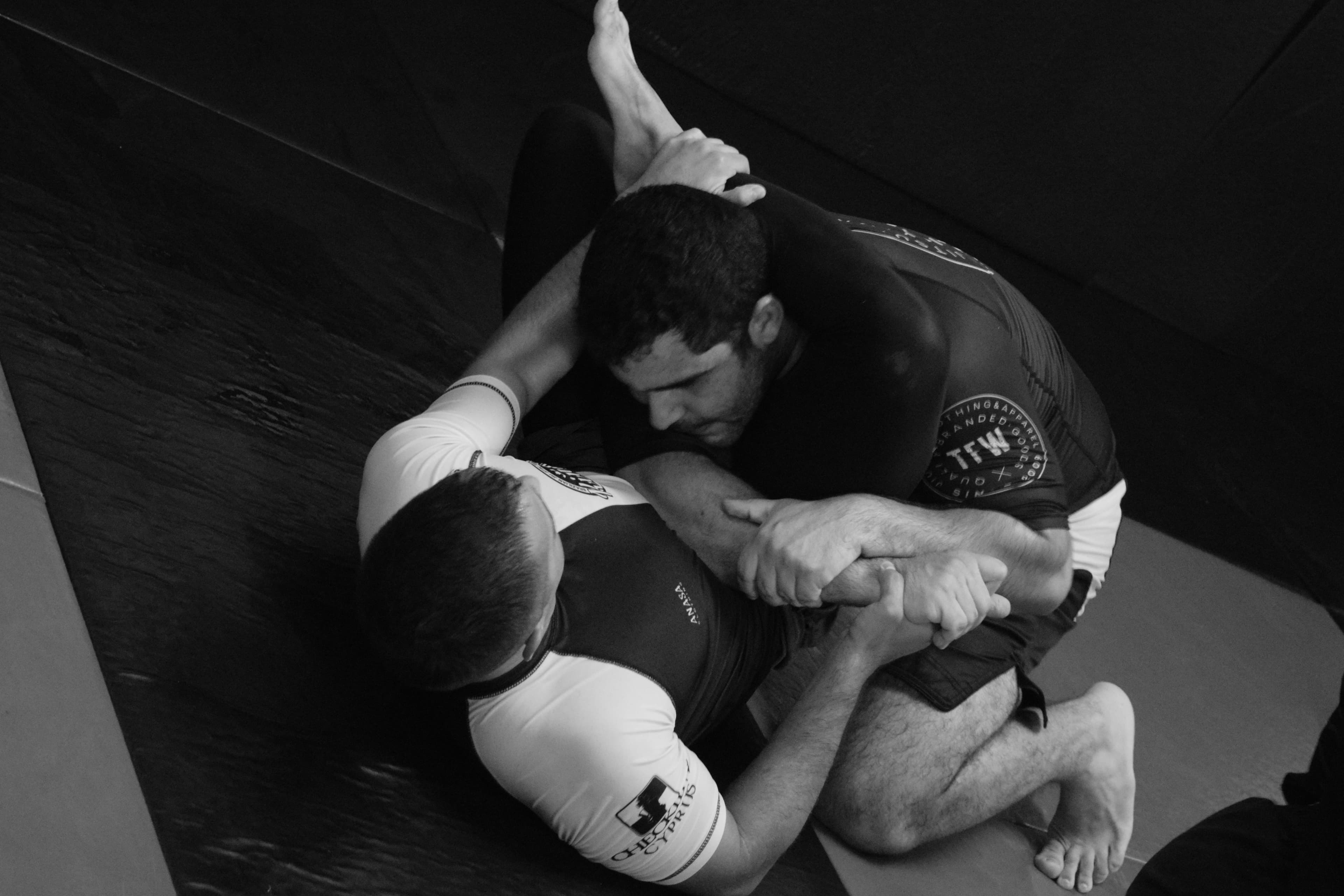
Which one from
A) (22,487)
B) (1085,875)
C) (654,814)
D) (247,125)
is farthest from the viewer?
(247,125)

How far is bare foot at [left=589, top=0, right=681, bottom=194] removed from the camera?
9.07ft

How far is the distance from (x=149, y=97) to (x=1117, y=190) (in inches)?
153

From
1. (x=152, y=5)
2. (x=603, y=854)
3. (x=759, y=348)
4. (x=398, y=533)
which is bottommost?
(x=152, y=5)

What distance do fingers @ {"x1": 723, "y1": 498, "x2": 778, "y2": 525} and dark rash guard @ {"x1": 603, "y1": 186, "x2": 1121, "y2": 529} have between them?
0.09 metres

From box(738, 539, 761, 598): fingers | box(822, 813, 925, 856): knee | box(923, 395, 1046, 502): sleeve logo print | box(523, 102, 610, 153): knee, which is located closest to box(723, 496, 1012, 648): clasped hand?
box(738, 539, 761, 598): fingers

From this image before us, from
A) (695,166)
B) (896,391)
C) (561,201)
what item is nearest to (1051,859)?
(896,391)

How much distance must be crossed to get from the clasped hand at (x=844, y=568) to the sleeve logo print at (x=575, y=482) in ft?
0.96

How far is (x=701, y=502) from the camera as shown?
242 cm

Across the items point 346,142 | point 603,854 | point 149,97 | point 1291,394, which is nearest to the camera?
point 603,854

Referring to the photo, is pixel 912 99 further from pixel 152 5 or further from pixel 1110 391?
pixel 152 5

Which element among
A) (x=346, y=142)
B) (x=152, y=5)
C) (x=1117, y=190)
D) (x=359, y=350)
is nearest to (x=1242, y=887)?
(x=359, y=350)

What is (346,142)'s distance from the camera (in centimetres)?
365

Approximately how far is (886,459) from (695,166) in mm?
775

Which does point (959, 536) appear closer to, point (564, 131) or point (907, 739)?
point (907, 739)
